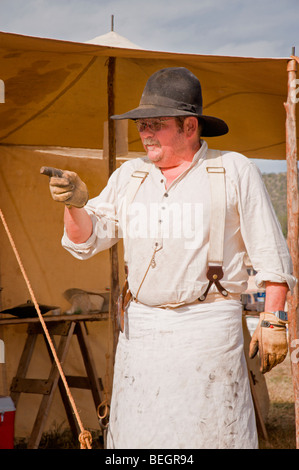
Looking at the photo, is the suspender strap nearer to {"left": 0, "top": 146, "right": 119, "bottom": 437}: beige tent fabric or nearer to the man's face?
the man's face

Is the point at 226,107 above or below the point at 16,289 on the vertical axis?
above

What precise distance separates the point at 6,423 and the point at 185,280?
6.73ft

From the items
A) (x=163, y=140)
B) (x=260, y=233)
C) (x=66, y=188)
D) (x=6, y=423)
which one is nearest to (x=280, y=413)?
(x=6, y=423)

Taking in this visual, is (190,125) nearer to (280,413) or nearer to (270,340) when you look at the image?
(270,340)

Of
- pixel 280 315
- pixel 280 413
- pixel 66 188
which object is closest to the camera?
pixel 66 188

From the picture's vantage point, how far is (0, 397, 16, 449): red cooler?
3.93m

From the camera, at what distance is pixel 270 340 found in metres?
2.38

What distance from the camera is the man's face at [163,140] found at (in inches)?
100

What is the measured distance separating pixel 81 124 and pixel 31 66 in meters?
1.14

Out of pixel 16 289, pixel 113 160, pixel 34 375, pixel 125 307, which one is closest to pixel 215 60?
pixel 113 160

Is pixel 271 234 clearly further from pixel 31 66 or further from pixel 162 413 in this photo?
pixel 31 66

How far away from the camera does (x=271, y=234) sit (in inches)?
95.5

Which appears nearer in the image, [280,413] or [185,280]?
[185,280]

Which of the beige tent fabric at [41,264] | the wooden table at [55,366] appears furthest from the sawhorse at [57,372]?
the beige tent fabric at [41,264]
